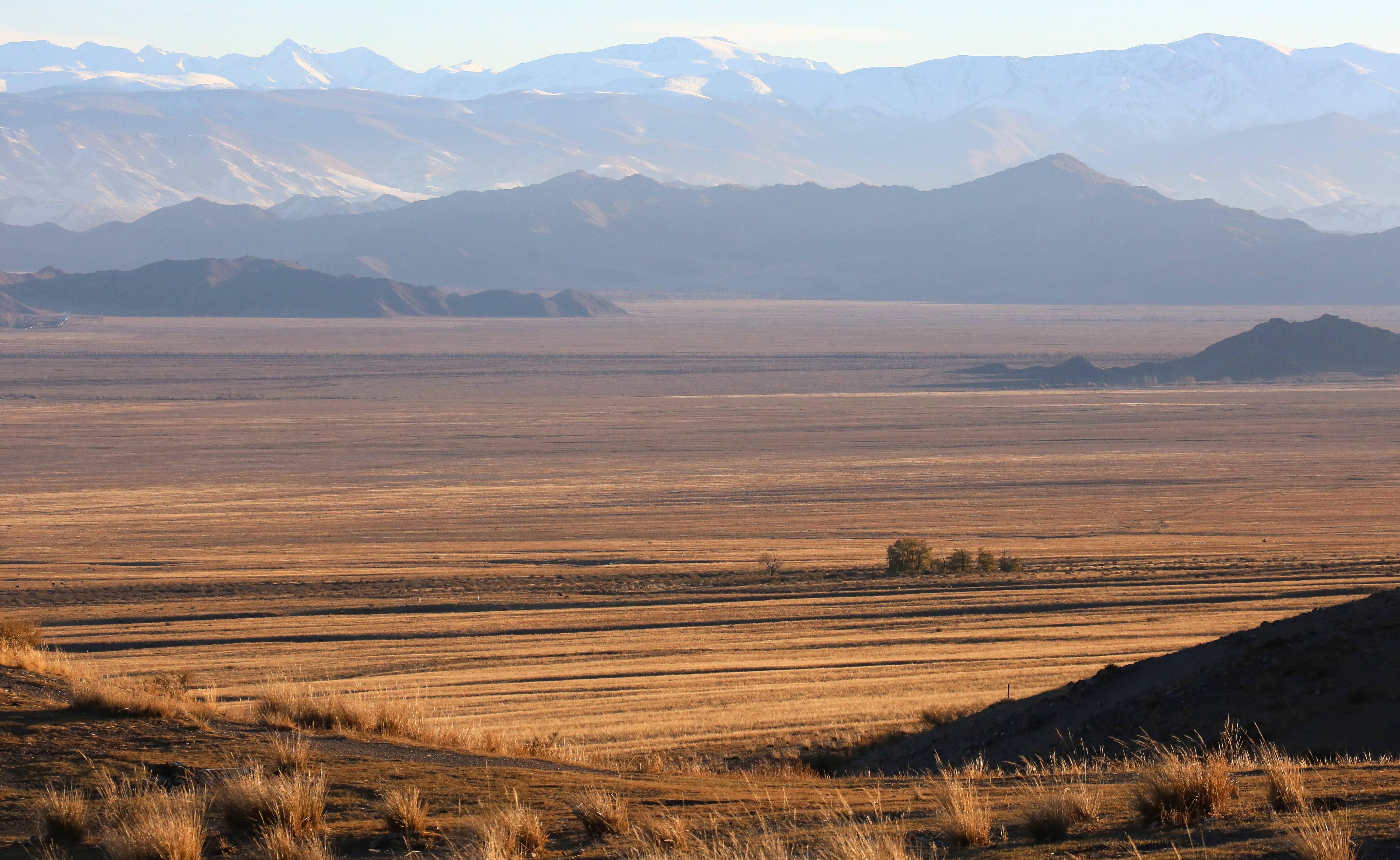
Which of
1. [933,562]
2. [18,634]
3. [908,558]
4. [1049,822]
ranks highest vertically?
[1049,822]

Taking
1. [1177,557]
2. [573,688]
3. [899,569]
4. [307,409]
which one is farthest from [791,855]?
[307,409]

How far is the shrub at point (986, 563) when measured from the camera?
2588cm

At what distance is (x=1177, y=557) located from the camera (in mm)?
27406

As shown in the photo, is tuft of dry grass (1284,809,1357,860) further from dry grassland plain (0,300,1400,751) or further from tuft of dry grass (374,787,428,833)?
dry grassland plain (0,300,1400,751)

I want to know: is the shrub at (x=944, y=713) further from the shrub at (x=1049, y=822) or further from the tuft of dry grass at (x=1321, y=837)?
the tuft of dry grass at (x=1321, y=837)

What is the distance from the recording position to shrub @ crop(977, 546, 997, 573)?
2588 centimetres

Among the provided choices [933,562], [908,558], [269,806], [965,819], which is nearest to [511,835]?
[269,806]

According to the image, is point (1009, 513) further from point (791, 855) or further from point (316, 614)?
point (791, 855)

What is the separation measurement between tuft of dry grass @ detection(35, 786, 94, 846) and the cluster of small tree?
20.2 m

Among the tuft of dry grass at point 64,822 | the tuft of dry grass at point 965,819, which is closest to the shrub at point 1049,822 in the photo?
the tuft of dry grass at point 965,819

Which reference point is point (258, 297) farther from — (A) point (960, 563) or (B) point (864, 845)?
(B) point (864, 845)

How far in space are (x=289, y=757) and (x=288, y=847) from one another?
2017mm

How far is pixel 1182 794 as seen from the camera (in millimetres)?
6355

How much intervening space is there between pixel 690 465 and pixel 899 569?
22.8m
